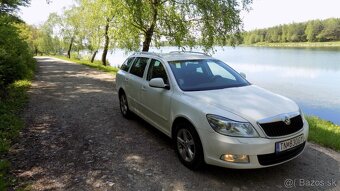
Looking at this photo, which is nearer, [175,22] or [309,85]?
[175,22]

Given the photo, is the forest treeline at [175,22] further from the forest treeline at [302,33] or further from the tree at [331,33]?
the tree at [331,33]

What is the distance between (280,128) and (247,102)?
0.64 metres

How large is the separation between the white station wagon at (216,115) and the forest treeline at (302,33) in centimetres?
11555

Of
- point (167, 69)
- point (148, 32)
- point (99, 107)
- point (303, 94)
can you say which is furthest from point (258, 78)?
point (167, 69)

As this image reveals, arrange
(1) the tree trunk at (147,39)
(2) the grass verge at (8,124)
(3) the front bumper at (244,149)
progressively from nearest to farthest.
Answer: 1. (3) the front bumper at (244,149)
2. (2) the grass verge at (8,124)
3. (1) the tree trunk at (147,39)

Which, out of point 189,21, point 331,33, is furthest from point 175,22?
point 331,33

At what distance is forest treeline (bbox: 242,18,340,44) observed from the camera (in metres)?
113

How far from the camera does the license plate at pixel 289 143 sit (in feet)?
13.3

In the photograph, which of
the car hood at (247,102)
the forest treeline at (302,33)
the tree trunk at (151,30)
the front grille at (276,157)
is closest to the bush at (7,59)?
the tree trunk at (151,30)

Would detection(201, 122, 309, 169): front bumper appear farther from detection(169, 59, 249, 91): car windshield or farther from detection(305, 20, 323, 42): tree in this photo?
detection(305, 20, 323, 42): tree

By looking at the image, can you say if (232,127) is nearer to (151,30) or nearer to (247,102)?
(247,102)

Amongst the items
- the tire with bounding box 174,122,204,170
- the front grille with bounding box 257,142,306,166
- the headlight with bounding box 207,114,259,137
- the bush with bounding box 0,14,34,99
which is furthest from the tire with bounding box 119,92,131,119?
the bush with bounding box 0,14,34,99

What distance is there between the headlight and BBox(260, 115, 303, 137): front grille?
0.18 metres

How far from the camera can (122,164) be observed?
4.94 metres
